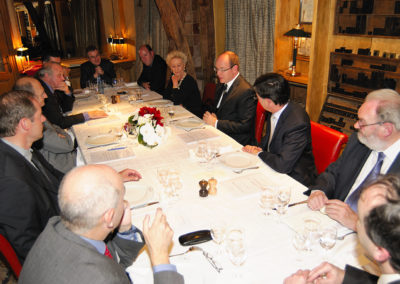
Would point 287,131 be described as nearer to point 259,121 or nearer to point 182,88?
point 259,121

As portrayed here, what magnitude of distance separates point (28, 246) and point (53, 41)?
887 centimetres

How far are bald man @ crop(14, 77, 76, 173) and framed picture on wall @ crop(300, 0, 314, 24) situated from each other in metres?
3.92

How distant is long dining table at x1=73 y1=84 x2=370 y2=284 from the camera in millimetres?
1378

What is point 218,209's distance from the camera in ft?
5.81

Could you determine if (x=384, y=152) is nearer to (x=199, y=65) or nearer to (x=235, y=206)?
(x=235, y=206)

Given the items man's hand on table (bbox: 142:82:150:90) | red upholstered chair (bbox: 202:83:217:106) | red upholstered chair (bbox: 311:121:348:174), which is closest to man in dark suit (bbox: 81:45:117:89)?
man's hand on table (bbox: 142:82:150:90)

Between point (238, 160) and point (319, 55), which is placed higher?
point (319, 55)

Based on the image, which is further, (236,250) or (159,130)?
(159,130)

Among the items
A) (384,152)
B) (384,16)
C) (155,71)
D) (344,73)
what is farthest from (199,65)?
(384,152)

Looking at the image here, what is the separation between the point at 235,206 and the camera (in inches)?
70.6

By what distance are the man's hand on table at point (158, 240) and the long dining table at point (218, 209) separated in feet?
0.44

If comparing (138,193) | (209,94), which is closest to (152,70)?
(209,94)

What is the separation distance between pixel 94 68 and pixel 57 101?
211 cm

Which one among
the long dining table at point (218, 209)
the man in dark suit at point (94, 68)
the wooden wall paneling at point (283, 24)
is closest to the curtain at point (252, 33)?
the wooden wall paneling at point (283, 24)
